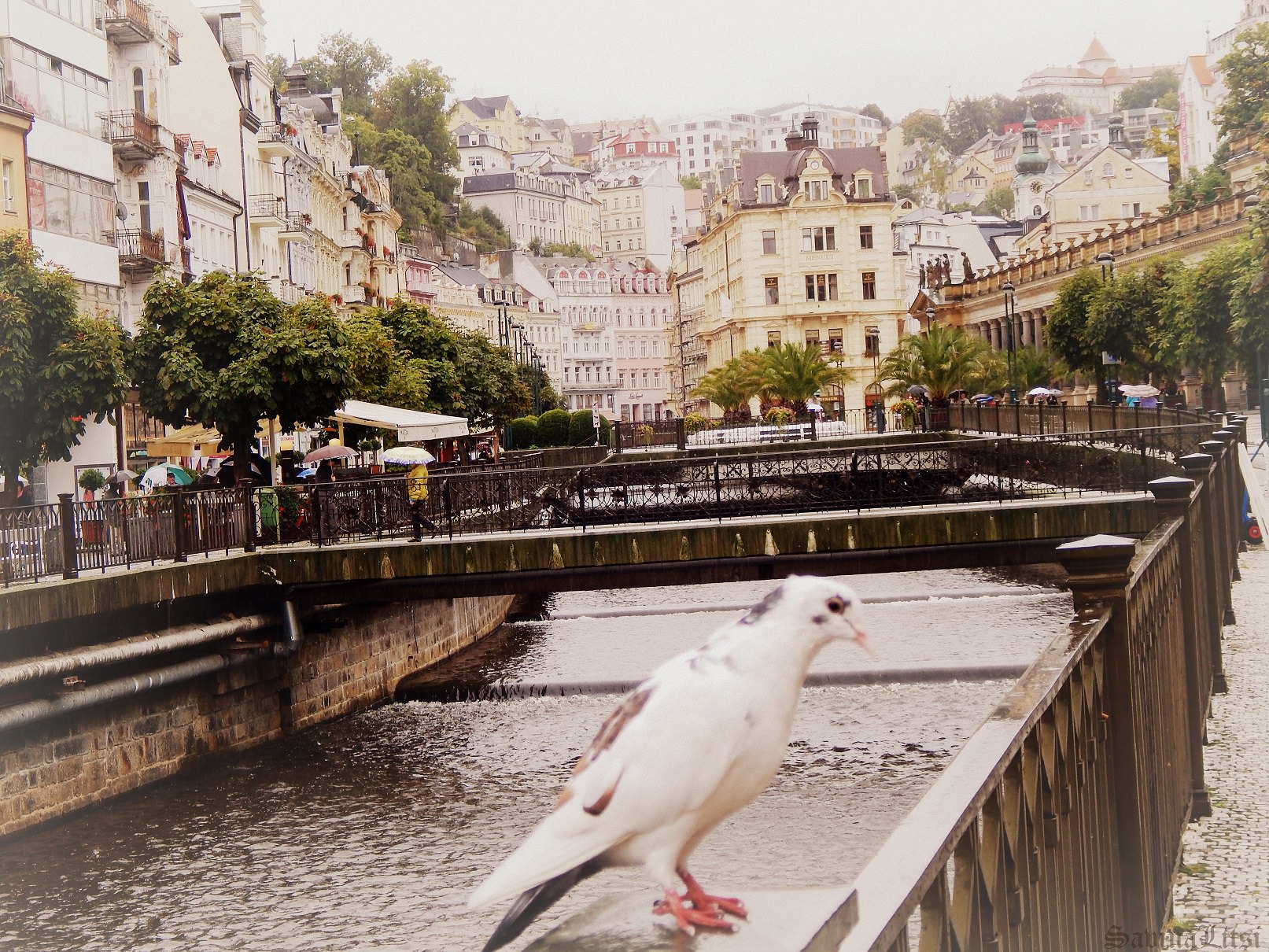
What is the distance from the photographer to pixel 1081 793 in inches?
218

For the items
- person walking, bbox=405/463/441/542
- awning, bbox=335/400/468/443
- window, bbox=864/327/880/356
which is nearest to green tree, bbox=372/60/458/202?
window, bbox=864/327/880/356

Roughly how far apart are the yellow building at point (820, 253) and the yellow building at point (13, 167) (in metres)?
73.5

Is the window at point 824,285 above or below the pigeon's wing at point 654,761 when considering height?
above

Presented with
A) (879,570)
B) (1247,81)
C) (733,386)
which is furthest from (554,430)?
(879,570)

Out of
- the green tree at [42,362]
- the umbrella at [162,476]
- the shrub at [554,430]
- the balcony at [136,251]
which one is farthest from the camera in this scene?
the shrub at [554,430]

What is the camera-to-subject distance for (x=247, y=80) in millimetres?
64438

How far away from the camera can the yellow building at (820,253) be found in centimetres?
10444

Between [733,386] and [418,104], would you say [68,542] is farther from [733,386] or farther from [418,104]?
[418,104]

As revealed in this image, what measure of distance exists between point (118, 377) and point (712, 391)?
54.9 meters

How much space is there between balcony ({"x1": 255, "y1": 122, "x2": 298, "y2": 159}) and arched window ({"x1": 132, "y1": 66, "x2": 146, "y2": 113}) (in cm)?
1705

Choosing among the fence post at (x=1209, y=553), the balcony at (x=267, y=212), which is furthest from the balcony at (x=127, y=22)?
the fence post at (x=1209, y=553)

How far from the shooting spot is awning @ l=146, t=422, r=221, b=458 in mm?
40625

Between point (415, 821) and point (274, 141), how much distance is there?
4947cm

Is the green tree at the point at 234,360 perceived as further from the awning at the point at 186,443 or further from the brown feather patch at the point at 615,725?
the brown feather patch at the point at 615,725
